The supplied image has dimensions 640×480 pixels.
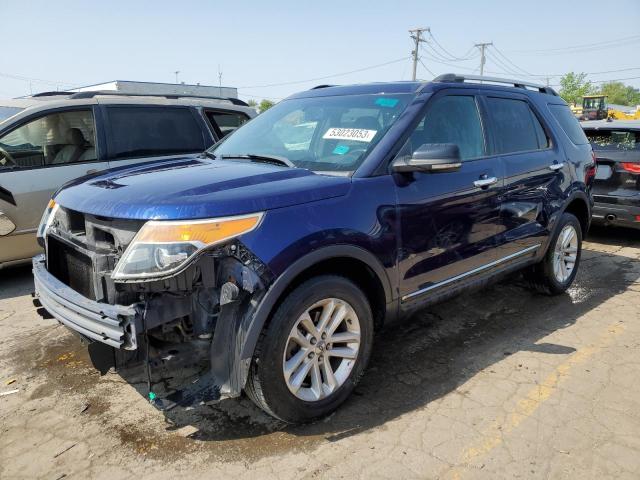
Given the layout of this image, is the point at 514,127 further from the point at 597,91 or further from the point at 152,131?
the point at 597,91

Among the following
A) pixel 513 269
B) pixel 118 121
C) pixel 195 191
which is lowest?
pixel 513 269

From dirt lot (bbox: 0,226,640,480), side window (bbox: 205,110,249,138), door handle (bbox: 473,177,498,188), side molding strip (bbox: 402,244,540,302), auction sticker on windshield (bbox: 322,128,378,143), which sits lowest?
dirt lot (bbox: 0,226,640,480)

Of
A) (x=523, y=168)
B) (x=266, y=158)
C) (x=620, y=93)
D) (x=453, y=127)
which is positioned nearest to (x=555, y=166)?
(x=523, y=168)

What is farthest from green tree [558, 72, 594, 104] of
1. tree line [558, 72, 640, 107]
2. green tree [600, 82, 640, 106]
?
green tree [600, 82, 640, 106]

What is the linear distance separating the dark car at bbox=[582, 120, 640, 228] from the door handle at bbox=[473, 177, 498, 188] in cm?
387

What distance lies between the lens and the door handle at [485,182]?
11.7 ft

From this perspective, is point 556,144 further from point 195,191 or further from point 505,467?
point 195,191

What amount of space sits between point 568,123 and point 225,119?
4.07 meters

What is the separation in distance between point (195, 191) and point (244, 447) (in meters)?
1.33

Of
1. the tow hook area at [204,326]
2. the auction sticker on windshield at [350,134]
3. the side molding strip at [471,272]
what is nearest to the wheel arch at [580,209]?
the side molding strip at [471,272]

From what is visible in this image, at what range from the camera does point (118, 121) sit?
5719 mm

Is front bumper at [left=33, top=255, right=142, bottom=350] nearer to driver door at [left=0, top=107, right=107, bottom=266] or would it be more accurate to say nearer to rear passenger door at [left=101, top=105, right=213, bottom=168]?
driver door at [left=0, top=107, right=107, bottom=266]

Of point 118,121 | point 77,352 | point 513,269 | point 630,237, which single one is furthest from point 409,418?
point 630,237

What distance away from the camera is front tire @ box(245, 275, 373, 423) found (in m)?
2.54
